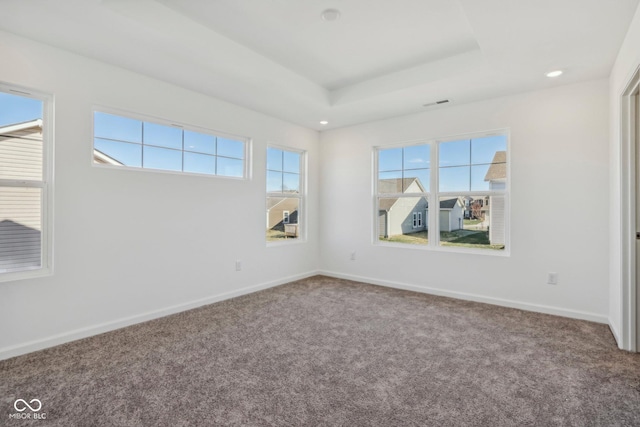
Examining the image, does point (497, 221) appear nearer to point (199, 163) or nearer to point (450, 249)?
point (450, 249)

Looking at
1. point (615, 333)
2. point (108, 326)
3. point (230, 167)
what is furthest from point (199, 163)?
point (615, 333)

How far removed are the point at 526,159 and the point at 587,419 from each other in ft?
8.68

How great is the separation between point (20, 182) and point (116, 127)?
2.99 ft

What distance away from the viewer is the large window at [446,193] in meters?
3.81

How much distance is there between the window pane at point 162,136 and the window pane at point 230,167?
53 cm

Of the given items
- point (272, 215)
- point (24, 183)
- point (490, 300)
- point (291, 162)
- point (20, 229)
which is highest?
→ point (291, 162)

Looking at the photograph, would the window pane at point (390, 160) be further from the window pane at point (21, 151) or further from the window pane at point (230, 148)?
the window pane at point (21, 151)

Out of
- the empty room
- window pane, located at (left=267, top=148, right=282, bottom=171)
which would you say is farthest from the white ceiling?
window pane, located at (left=267, top=148, right=282, bottom=171)

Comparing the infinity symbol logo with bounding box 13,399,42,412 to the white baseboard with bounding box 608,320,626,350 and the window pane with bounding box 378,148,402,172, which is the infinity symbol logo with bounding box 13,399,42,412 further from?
the window pane with bounding box 378,148,402,172

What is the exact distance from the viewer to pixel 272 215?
15.1 ft

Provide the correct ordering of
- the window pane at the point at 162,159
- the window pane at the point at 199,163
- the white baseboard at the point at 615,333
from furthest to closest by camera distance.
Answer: the window pane at the point at 199,163
the window pane at the point at 162,159
the white baseboard at the point at 615,333

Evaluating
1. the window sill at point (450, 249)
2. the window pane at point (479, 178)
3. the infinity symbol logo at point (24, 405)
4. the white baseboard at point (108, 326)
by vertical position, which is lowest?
the infinity symbol logo at point (24, 405)

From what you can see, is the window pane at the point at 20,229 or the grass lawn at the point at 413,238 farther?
the grass lawn at the point at 413,238

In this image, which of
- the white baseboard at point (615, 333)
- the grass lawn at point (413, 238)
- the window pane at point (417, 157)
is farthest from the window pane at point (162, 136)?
the white baseboard at point (615, 333)
